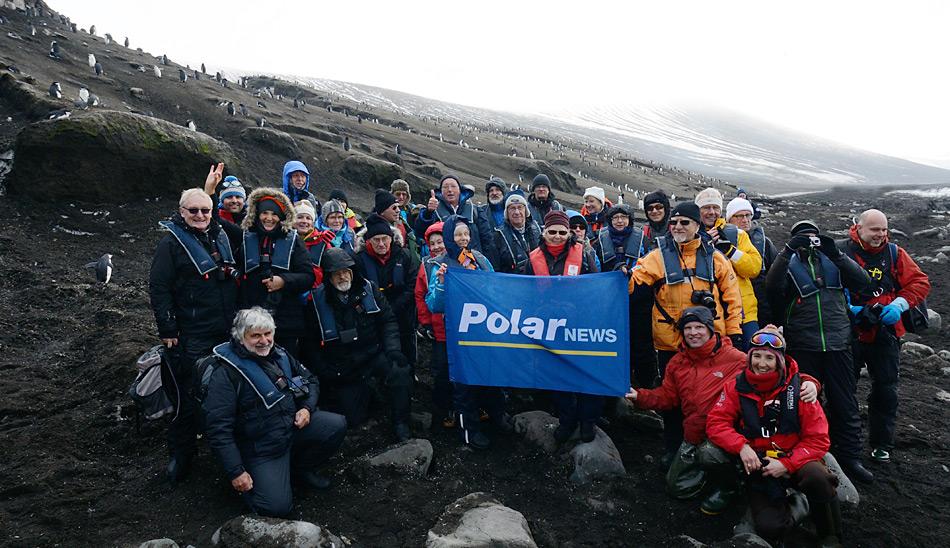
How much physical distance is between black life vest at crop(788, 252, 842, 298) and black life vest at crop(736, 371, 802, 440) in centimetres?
149

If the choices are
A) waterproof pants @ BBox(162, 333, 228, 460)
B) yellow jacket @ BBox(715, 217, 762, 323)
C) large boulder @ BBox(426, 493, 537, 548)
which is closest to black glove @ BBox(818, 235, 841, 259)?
yellow jacket @ BBox(715, 217, 762, 323)

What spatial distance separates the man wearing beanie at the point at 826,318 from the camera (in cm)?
573

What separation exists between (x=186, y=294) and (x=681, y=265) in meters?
5.28

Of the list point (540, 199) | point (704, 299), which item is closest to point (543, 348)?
point (704, 299)

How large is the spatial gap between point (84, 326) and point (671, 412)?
9.24m

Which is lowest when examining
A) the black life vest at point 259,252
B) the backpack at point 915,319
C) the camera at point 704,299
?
the black life vest at point 259,252

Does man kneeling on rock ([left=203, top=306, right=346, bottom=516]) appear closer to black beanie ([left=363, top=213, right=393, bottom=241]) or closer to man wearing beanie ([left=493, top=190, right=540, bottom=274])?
black beanie ([left=363, top=213, right=393, bottom=241])

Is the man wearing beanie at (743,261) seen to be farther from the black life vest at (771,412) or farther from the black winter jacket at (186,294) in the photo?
the black winter jacket at (186,294)

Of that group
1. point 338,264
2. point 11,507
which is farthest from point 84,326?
point 338,264

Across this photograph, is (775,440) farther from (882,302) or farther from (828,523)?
(882,302)

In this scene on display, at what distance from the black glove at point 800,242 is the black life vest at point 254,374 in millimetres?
5765

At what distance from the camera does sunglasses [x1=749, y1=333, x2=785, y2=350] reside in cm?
459

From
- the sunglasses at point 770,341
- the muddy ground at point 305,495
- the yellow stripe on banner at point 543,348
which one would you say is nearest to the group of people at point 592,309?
the sunglasses at point 770,341

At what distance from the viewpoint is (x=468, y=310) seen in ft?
20.7
